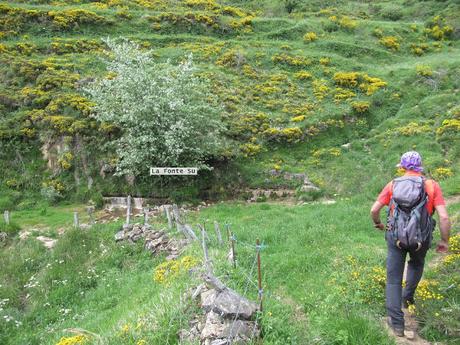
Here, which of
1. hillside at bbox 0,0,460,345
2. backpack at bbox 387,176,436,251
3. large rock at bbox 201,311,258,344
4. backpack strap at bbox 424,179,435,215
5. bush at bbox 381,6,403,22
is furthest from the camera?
bush at bbox 381,6,403,22

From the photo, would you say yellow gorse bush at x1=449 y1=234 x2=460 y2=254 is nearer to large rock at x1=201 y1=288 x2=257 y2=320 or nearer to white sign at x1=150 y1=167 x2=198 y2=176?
large rock at x1=201 y1=288 x2=257 y2=320

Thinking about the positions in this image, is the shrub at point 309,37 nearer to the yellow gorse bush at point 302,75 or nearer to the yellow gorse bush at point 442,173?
the yellow gorse bush at point 302,75

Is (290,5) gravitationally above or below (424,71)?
above

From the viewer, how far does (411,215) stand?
6656 mm

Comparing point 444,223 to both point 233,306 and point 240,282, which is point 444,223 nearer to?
point 233,306

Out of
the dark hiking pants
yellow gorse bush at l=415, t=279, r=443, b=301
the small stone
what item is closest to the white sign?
the small stone

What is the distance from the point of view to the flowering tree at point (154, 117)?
72.5ft

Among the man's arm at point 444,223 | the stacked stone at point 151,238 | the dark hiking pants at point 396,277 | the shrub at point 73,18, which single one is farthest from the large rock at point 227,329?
the shrub at point 73,18

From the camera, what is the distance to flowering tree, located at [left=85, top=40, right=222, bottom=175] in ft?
72.5

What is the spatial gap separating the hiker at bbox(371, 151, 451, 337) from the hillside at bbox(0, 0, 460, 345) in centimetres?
70

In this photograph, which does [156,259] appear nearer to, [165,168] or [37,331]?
[37,331]

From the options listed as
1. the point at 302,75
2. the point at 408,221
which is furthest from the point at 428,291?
the point at 302,75

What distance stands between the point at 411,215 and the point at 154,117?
58.4 ft

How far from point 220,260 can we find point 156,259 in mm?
5190
